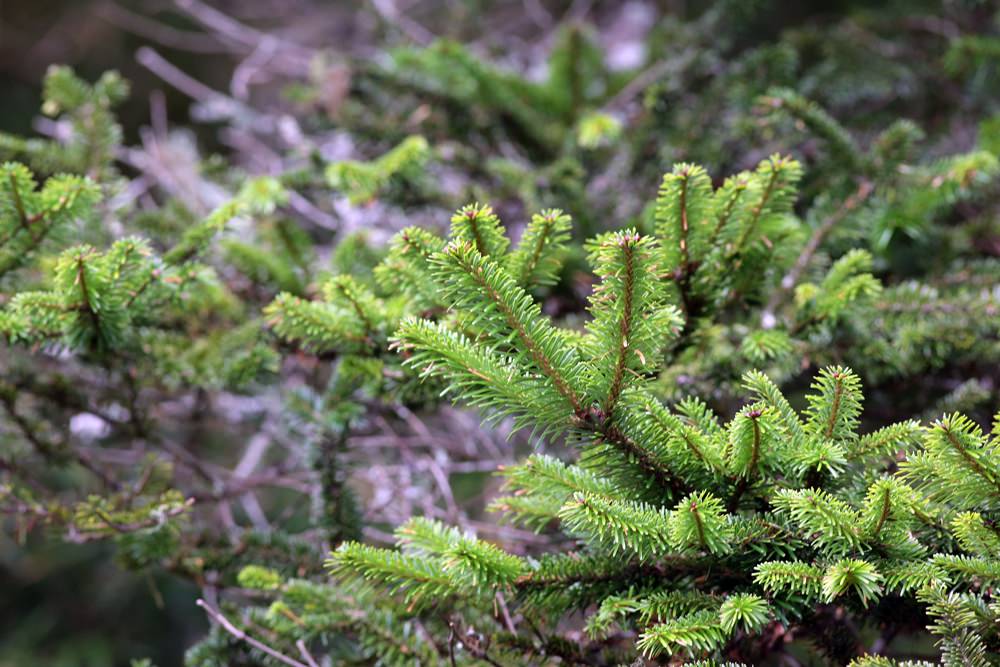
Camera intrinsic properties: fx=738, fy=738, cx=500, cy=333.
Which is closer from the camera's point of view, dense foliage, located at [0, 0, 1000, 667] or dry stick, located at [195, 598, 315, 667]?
dense foliage, located at [0, 0, 1000, 667]

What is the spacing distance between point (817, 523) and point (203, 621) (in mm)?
3123

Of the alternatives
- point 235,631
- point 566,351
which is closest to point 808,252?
point 566,351

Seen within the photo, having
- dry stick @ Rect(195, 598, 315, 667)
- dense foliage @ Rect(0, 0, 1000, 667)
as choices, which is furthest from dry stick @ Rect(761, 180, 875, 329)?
dry stick @ Rect(195, 598, 315, 667)

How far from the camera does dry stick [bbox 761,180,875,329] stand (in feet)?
4.47

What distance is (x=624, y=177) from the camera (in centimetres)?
191

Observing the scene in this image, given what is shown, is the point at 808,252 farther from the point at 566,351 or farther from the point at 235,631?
the point at 235,631

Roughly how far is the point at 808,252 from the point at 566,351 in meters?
0.80

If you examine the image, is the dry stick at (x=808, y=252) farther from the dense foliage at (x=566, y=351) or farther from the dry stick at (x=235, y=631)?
the dry stick at (x=235, y=631)

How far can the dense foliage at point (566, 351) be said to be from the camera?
85cm

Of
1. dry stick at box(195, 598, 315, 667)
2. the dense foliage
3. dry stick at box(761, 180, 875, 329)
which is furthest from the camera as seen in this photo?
dry stick at box(761, 180, 875, 329)

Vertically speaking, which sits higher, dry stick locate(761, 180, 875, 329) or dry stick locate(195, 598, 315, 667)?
dry stick locate(761, 180, 875, 329)

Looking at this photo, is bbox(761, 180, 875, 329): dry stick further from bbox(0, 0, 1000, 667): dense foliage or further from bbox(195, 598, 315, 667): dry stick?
bbox(195, 598, 315, 667): dry stick

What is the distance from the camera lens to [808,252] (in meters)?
1.42

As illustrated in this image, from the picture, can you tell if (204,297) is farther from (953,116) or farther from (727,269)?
(953,116)
